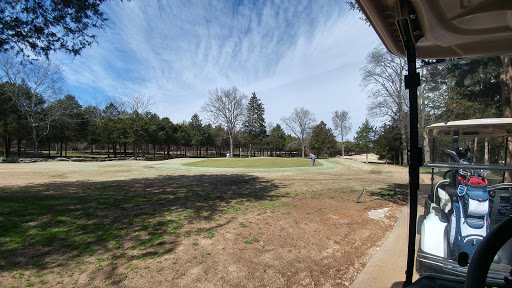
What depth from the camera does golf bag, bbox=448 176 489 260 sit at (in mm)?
2324

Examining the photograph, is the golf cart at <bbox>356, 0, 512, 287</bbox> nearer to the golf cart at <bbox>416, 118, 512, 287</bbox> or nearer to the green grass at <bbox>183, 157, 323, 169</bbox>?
the golf cart at <bbox>416, 118, 512, 287</bbox>

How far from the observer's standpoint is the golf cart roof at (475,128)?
2533mm

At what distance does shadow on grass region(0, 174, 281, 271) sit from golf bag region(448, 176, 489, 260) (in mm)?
3614

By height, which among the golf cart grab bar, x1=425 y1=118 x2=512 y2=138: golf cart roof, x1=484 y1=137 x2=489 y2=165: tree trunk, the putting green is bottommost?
the putting green

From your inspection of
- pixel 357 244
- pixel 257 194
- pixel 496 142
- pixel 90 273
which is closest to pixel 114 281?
pixel 90 273

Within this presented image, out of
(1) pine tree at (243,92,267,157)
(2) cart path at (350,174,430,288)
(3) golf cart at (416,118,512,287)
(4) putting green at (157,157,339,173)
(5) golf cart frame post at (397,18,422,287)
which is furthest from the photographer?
(1) pine tree at (243,92,267,157)

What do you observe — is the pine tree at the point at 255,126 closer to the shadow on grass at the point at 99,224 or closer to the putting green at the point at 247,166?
the putting green at the point at 247,166

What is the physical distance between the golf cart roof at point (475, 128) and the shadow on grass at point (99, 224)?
388cm

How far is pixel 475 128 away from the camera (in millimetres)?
2619

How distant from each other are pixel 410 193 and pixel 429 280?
0.69 metres

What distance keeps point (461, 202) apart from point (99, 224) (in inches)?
238

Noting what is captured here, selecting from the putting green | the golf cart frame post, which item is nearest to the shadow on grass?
the golf cart frame post

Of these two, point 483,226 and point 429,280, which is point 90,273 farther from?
point 483,226

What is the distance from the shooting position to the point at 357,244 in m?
4.39
